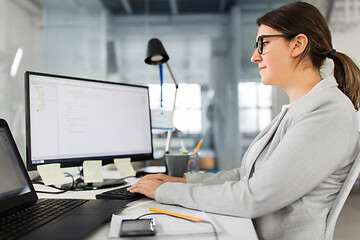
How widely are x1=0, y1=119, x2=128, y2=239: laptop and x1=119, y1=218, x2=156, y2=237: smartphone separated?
62 mm

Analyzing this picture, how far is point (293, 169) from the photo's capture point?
69cm

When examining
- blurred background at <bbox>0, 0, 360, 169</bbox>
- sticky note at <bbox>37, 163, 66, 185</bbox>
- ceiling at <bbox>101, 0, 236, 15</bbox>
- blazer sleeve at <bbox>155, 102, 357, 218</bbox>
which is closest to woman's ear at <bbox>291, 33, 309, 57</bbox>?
blazer sleeve at <bbox>155, 102, 357, 218</bbox>

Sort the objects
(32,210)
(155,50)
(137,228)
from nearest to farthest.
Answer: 1. (137,228)
2. (32,210)
3. (155,50)

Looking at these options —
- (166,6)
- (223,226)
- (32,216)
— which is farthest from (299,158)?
(166,6)

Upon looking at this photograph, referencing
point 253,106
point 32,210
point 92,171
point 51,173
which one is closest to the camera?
point 32,210

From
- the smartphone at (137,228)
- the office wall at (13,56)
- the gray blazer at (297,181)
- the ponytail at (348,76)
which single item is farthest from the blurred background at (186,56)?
the smartphone at (137,228)

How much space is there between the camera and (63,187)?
1112 mm

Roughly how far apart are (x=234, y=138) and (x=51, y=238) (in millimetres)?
2834

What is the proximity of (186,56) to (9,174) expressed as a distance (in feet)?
8.91

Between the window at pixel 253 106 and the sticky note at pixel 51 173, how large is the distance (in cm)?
245

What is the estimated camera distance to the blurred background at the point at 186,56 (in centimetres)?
323

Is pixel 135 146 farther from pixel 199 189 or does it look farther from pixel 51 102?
pixel 199 189

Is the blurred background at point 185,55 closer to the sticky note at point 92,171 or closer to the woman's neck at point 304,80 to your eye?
the sticky note at point 92,171

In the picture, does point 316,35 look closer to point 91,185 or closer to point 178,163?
point 178,163
